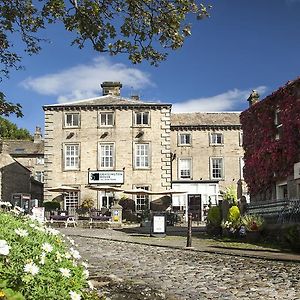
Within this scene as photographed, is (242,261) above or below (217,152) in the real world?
below

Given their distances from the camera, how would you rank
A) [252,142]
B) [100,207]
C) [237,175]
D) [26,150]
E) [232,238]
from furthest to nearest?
[26,150] → [237,175] → [100,207] → [252,142] → [232,238]

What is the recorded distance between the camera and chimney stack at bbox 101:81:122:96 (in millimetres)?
44938

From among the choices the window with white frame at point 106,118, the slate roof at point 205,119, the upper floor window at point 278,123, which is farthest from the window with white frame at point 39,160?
the upper floor window at point 278,123

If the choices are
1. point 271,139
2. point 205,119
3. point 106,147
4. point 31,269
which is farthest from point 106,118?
point 31,269

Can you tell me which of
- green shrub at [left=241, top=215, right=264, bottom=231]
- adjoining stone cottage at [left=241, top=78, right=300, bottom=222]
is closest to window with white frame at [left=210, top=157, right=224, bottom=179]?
adjoining stone cottage at [left=241, top=78, right=300, bottom=222]

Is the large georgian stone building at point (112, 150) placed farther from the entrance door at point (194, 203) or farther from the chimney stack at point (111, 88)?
the chimney stack at point (111, 88)

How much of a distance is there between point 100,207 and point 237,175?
544 inches

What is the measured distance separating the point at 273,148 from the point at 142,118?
18.0 m

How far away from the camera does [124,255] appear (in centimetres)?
1472

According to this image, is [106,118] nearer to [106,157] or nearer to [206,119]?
[106,157]

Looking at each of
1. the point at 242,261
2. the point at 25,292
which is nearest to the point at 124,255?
the point at 242,261

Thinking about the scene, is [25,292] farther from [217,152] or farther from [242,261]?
[217,152]

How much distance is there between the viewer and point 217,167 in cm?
4631

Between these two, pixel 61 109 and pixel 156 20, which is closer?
pixel 156 20
